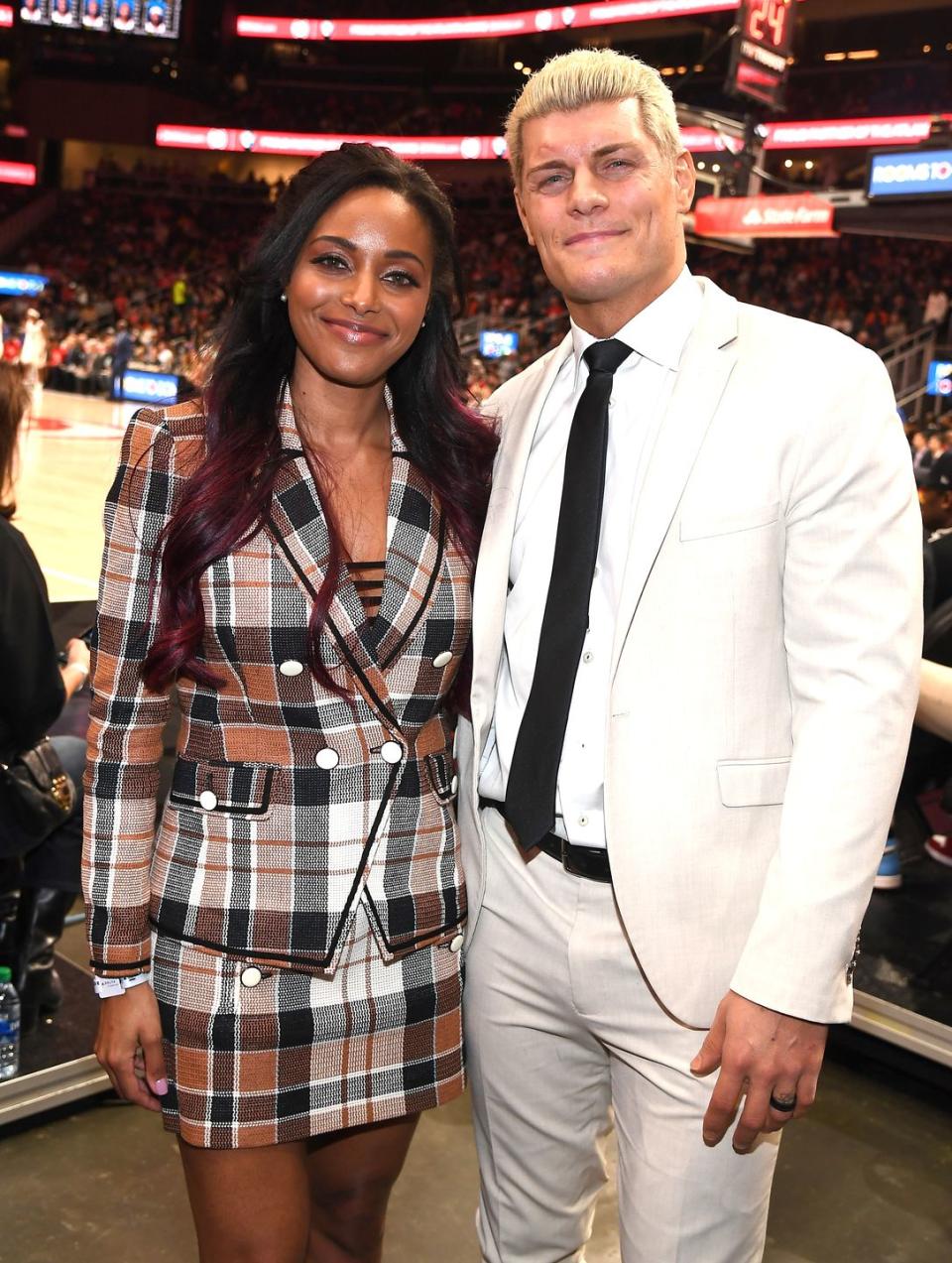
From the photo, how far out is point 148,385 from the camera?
69.9 feet

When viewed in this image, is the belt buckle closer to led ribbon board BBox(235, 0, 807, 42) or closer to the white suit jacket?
the white suit jacket

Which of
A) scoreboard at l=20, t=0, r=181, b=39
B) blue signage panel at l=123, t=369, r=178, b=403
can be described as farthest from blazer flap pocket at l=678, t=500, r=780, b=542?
scoreboard at l=20, t=0, r=181, b=39

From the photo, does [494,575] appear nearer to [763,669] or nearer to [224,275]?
[763,669]

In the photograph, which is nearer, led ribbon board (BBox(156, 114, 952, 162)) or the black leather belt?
the black leather belt

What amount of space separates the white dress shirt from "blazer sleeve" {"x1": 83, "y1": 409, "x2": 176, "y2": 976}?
1.64ft

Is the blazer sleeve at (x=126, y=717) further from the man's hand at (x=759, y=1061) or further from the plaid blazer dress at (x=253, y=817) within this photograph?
the man's hand at (x=759, y=1061)

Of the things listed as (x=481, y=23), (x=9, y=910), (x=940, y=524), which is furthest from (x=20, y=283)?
(x=9, y=910)

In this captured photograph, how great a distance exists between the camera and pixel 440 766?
1.87 metres

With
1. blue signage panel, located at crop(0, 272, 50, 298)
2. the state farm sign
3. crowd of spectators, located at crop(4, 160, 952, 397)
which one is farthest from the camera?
blue signage panel, located at crop(0, 272, 50, 298)

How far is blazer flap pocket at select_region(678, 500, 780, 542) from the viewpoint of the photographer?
160 cm

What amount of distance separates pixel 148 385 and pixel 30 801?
1943cm

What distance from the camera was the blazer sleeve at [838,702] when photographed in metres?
1.52

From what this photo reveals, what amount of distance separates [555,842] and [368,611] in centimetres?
42

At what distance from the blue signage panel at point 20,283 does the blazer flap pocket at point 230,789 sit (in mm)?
29506
